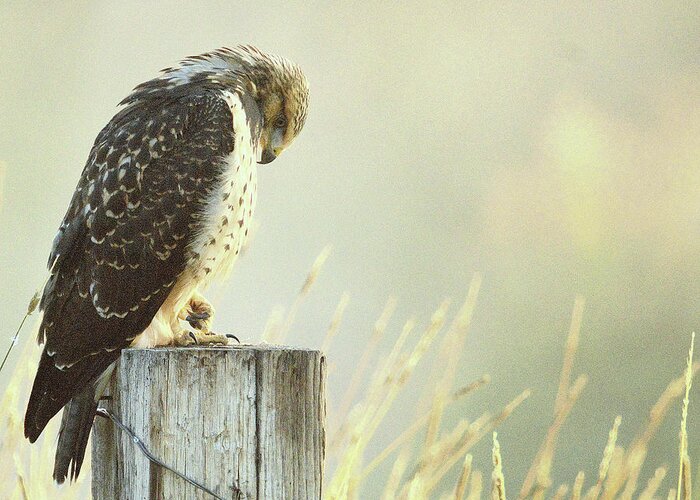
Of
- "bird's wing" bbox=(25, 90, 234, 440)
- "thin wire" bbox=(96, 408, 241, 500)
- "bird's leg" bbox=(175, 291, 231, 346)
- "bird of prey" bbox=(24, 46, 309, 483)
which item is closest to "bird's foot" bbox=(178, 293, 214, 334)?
"bird's leg" bbox=(175, 291, 231, 346)

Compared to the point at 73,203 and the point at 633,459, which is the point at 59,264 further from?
the point at 633,459

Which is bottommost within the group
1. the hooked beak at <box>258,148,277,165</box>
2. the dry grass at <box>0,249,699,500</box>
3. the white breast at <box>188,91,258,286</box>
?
the dry grass at <box>0,249,699,500</box>

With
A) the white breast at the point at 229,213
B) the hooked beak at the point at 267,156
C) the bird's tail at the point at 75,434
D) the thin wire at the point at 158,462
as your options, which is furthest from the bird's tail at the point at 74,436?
the hooked beak at the point at 267,156

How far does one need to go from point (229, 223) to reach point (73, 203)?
0.47 m

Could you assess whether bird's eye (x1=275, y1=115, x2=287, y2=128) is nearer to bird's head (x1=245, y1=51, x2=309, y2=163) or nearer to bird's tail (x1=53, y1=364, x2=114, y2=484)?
bird's head (x1=245, y1=51, x2=309, y2=163)

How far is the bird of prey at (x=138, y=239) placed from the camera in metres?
2.63

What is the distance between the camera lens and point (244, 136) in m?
3.02

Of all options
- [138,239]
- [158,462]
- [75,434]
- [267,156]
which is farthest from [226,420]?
[267,156]

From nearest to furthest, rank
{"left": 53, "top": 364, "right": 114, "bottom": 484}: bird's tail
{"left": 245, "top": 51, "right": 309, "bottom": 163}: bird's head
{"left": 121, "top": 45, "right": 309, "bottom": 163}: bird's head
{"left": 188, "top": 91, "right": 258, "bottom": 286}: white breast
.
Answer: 1. {"left": 53, "top": 364, "right": 114, "bottom": 484}: bird's tail
2. {"left": 188, "top": 91, "right": 258, "bottom": 286}: white breast
3. {"left": 121, "top": 45, "right": 309, "bottom": 163}: bird's head
4. {"left": 245, "top": 51, "right": 309, "bottom": 163}: bird's head

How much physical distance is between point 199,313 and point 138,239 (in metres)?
0.51

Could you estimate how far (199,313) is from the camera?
3240 mm

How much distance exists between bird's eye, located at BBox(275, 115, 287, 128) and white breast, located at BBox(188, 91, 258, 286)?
48cm

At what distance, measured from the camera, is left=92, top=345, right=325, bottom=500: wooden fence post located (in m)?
2.18

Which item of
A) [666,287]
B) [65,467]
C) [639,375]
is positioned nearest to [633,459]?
[65,467]
